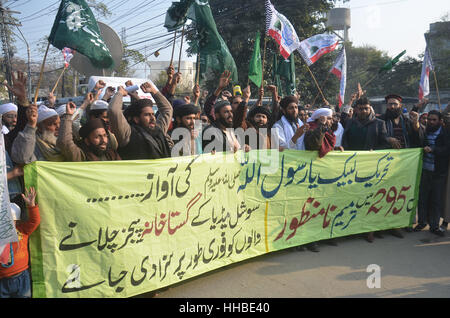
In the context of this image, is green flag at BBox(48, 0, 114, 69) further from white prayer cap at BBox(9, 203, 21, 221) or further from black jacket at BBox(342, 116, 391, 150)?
black jacket at BBox(342, 116, 391, 150)

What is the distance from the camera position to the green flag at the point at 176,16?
5227 mm

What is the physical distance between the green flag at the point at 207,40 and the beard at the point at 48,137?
2726 millimetres

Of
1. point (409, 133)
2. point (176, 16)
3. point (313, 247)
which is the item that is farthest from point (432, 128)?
point (176, 16)

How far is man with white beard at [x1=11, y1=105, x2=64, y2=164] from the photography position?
280 cm

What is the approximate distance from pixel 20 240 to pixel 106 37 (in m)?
4.53

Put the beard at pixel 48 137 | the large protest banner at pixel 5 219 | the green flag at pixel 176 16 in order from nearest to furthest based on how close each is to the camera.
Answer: the large protest banner at pixel 5 219 → the beard at pixel 48 137 → the green flag at pixel 176 16

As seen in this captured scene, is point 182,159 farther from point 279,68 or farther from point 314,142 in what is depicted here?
point 279,68

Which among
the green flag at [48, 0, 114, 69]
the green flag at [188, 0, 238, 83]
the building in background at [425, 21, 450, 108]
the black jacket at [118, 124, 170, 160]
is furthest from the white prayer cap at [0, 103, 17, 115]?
the building in background at [425, 21, 450, 108]

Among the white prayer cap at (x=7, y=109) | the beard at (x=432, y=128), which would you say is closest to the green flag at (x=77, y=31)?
the white prayer cap at (x=7, y=109)

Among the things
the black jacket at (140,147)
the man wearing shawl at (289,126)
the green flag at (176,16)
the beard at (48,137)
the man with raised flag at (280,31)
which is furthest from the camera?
the man with raised flag at (280,31)

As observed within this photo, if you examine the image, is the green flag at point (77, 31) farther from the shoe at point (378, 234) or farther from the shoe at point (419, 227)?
the shoe at point (419, 227)

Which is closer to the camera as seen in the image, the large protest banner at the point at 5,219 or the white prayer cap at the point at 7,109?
the large protest banner at the point at 5,219
